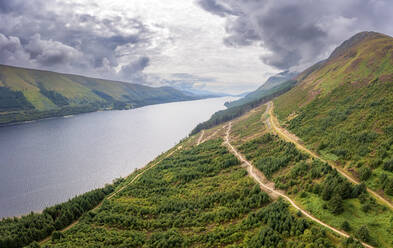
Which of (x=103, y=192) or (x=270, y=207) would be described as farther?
(x=103, y=192)

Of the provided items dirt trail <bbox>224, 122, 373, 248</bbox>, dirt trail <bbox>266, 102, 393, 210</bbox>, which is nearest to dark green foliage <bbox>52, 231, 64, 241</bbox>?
dirt trail <bbox>224, 122, 373, 248</bbox>

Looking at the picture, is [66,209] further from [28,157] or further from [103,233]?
[28,157]

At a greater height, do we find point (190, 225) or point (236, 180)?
point (236, 180)

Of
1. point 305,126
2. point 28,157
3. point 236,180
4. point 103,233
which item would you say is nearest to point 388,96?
point 305,126

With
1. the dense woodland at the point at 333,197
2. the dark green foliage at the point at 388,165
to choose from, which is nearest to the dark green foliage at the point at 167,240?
the dense woodland at the point at 333,197

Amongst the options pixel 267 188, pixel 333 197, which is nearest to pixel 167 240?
pixel 267 188

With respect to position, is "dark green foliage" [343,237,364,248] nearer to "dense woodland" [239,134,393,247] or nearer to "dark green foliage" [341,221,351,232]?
"dense woodland" [239,134,393,247]

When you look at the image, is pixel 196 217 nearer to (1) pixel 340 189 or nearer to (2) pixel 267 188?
(2) pixel 267 188
